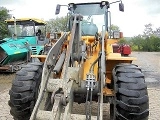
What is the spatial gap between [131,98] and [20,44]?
8.52m

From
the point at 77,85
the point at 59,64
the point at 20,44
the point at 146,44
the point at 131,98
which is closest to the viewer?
the point at 131,98

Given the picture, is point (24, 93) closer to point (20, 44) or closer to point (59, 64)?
point (59, 64)

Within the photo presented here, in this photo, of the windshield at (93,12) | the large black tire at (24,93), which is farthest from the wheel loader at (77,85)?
the windshield at (93,12)

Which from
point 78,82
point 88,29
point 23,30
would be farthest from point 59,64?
point 23,30

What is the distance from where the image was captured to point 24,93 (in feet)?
13.7

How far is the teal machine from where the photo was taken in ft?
35.9

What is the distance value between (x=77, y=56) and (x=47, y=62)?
0.53 meters

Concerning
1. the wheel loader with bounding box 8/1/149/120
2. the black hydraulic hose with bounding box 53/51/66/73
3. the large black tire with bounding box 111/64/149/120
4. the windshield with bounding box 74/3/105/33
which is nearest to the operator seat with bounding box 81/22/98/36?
the windshield with bounding box 74/3/105/33

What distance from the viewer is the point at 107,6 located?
636cm

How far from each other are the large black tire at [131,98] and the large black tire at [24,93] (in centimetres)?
131

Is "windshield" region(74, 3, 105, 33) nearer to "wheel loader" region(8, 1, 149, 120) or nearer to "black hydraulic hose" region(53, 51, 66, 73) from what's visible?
"wheel loader" region(8, 1, 149, 120)

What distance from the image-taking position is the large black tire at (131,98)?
3.81m

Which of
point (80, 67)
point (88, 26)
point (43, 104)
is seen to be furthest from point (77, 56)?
point (88, 26)

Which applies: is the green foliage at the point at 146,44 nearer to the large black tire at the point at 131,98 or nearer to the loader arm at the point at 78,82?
the loader arm at the point at 78,82
